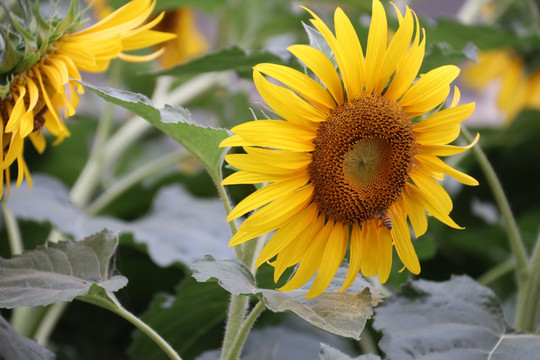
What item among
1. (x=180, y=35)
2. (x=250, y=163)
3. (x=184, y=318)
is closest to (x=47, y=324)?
(x=184, y=318)

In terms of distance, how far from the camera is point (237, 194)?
0.83 metres

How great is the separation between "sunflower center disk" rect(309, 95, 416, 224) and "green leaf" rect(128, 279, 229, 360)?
19cm

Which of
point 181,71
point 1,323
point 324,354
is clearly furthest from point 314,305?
point 181,71

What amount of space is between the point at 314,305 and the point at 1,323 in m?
0.19

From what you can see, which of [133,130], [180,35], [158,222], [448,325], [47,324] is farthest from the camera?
[180,35]

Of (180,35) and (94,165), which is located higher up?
(180,35)

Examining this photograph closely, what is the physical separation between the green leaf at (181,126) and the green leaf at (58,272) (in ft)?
0.29

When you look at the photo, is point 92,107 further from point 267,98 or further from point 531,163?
point 267,98

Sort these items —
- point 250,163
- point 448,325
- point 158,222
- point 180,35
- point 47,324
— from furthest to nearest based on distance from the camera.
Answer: point 180,35 → point 158,222 → point 47,324 → point 448,325 → point 250,163

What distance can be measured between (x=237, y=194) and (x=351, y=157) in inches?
16.6

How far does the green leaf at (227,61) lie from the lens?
56 centimetres

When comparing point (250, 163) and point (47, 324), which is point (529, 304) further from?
point (47, 324)

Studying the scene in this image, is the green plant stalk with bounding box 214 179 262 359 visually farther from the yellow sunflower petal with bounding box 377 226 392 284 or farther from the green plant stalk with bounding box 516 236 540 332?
the green plant stalk with bounding box 516 236 540 332

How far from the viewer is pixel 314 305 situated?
1.30 feet
